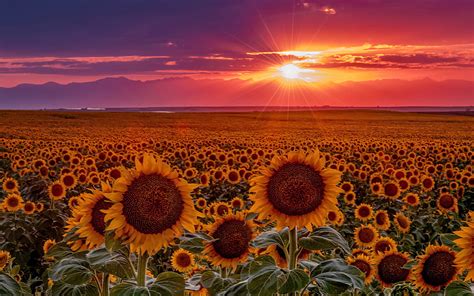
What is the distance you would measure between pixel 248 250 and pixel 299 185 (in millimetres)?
1016

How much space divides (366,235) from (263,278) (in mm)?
5732

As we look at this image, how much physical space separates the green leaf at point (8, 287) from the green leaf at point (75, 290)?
1.46ft

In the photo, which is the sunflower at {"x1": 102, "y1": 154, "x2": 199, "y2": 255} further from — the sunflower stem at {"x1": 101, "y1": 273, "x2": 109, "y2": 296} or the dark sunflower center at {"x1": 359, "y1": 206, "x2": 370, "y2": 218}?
the dark sunflower center at {"x1": 359, "y1": 206, "x2": 370, "y2": 218}

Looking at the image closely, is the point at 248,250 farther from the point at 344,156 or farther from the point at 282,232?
the point at 344,156

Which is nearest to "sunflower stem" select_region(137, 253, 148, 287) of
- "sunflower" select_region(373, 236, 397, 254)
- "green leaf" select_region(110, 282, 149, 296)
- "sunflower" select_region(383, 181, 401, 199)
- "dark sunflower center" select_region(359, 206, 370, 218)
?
"green leaf" select_region(110, 282, 149, 296)

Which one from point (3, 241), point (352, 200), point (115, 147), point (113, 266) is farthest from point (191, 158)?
point (113, 266)

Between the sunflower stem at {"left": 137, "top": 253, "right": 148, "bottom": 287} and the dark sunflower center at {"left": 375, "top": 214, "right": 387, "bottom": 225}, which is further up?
the sunflower stem at {"left": 137, "top": 253, "right": 148, "bottom": 287}

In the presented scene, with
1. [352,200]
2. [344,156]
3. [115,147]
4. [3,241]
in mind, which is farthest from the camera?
[115,147]

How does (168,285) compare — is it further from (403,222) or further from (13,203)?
(13,203)

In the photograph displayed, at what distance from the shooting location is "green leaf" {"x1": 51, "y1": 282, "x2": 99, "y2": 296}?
3316 mm

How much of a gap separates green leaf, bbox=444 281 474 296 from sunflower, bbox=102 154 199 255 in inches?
58.2

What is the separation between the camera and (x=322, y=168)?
3.67 meters

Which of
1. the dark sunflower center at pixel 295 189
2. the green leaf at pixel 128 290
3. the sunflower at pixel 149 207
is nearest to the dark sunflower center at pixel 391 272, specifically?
the dark sunflower center at pixel 295 189

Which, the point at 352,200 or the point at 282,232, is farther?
the point at 352,200
